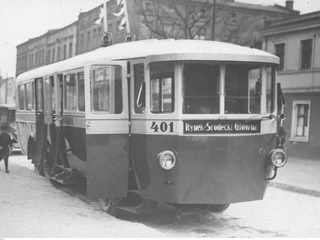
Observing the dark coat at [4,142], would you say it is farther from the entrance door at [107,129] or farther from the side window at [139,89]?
the side window at [139,89]

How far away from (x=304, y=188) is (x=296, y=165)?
5954mm

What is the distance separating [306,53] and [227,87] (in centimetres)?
1516

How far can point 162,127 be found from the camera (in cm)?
735

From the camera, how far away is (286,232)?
791 cm

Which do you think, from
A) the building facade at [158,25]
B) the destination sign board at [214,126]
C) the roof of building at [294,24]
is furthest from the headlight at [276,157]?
the roof of building at [294,24]

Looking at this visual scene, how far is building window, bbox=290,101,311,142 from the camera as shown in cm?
2131

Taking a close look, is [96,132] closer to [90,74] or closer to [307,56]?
[90,74]

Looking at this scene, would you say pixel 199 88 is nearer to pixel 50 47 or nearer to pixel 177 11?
pixel 177 11

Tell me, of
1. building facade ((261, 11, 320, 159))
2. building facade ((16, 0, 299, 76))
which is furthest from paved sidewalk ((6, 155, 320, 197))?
building facade ((16, 0, 299, 76))

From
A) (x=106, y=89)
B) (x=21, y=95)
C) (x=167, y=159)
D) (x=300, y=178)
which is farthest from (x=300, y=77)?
(x=167, y=159)

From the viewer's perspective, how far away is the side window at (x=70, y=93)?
9281 millimetres

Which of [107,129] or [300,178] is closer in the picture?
[107,129]

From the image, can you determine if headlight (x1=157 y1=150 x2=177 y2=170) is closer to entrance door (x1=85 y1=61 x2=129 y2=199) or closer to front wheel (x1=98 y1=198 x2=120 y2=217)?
entrance door (x1=85 y1=61 x2=129 y2=199)

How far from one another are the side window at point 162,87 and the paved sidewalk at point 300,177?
6.00 m
